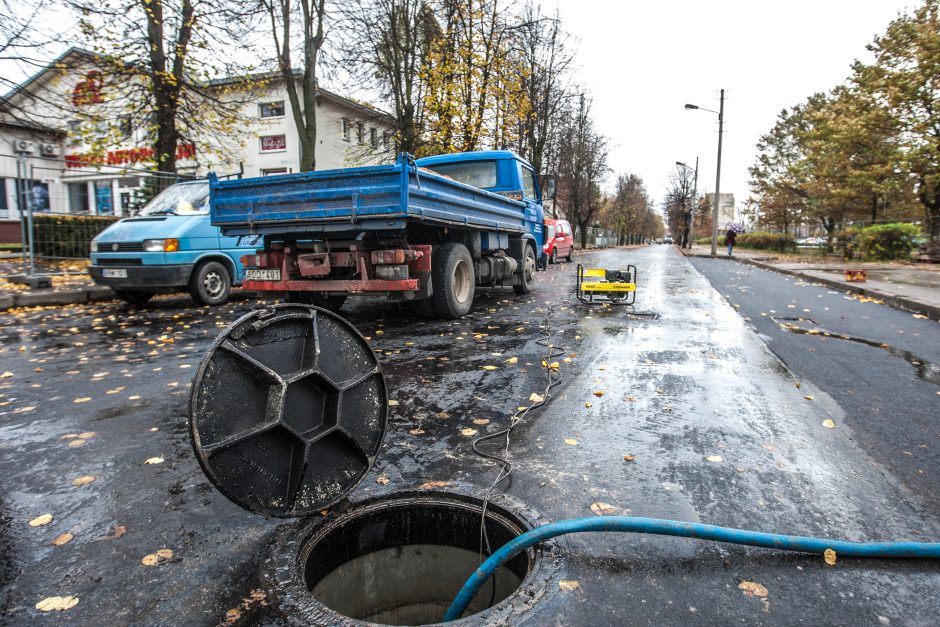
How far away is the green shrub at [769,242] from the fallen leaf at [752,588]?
37692 millimetres

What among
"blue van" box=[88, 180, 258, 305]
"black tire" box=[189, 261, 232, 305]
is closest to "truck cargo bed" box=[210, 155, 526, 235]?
"blue van" box=[88, 180, 258, 305]

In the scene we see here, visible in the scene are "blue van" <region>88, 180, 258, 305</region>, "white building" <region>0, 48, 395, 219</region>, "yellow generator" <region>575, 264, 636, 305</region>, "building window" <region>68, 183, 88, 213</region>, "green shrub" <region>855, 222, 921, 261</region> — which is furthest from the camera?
"green shrub" <region>855, 222, 921, 261</region>

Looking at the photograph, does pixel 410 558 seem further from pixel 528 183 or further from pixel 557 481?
pixel 528 183

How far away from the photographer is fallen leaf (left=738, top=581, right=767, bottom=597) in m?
1.93

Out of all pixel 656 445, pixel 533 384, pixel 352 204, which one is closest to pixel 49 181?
pixel 352 204

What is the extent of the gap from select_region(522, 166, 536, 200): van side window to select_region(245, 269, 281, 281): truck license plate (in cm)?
563

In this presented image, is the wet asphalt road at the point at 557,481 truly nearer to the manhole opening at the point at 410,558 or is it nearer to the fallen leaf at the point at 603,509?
the fallen leaf at the point at 603,509

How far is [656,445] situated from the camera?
3.31 metres

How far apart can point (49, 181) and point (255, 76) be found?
771cm

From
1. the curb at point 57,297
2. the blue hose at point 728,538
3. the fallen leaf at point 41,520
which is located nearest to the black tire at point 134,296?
the curb at point 57,297

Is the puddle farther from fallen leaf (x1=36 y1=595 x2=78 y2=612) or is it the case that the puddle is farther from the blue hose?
fallen leaf (x1=36 y1=595 x2=78 y2=612)

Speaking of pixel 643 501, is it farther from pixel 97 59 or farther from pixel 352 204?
pixel 97 59

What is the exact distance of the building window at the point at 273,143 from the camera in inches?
1262

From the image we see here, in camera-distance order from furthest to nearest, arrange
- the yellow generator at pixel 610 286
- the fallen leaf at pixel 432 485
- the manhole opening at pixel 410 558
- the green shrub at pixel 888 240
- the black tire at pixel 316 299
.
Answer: the green shrub at pixel 888 240 → the yellow generator at pixel 610 286 → the black tire at pixel 316 299 → the fallen leaf at pixel 432 485 → the manhole opening at pixel 410 558
